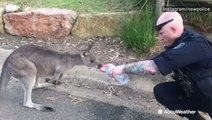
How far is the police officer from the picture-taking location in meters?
4.26

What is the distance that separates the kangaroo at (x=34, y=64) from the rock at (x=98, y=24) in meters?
1.38

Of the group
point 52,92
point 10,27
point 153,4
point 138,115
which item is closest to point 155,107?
point 138,115

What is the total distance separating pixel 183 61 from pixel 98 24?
10.1 feet

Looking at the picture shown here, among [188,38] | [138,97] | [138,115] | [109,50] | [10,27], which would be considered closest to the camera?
[188,38]

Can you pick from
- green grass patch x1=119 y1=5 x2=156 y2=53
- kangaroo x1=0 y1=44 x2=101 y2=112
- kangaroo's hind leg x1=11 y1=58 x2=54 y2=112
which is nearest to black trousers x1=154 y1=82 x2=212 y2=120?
kangaroo x1=0 y1=44 x2=101 y2=112

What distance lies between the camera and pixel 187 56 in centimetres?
425

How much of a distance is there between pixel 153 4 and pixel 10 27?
7.04 feet

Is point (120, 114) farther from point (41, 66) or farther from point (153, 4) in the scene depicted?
point (153, 4)

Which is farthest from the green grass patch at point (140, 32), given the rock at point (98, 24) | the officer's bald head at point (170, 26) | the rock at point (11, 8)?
the officer's bald head at point (170, 26)

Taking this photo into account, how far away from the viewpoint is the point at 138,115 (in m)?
5.60

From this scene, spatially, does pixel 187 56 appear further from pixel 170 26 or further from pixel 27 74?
pixel 27 74

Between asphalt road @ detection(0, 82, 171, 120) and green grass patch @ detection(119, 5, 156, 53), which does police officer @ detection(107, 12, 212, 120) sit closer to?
asphalt road @ detection(0, 82, 171, 120)

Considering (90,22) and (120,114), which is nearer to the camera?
(120,114)

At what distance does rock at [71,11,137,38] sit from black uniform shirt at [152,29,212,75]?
2.73 m
